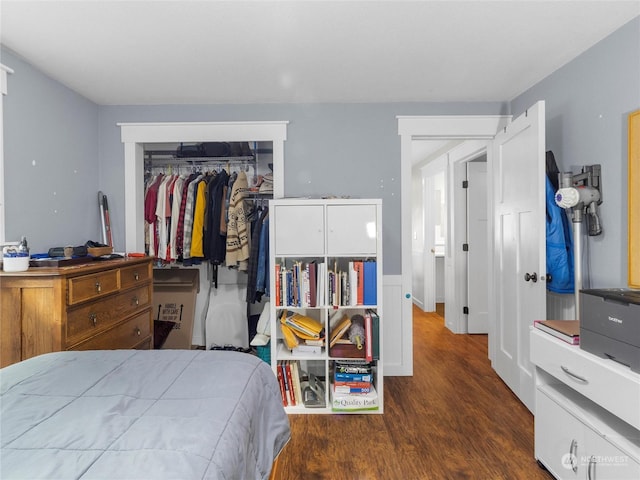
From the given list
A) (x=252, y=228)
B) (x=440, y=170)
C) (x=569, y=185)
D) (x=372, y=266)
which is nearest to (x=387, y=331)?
(x=372, y=266)

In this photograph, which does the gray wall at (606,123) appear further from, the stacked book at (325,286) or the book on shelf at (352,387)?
the book on shelf at (352,387)

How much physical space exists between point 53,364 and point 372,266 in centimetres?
182

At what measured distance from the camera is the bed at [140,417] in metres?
0.78

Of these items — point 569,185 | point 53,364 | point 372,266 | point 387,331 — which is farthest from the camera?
point 387,331

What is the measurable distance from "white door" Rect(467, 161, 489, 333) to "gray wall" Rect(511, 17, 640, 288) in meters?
1.91

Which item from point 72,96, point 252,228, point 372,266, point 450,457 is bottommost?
point 450,457

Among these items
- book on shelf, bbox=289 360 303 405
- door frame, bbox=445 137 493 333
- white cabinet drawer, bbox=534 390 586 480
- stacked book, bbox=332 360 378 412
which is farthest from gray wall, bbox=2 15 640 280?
door frame, bbox=445 137 493 333

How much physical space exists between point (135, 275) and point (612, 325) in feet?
8.97

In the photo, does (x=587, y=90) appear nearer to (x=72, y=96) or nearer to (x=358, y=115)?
(x=358, y=115)

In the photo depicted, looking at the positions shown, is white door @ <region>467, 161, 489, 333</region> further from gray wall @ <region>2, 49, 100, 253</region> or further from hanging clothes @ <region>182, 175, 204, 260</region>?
gray wall @ <region>2, 49, 100, 253</region>

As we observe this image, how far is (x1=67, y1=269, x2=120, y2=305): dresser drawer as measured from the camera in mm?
1862

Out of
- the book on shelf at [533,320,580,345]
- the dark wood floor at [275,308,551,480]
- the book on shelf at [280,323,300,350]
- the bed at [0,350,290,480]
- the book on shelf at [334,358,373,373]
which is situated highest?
the book on shelf at [533,320,580,345]

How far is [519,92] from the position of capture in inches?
113

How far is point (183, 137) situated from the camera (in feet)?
10.0
